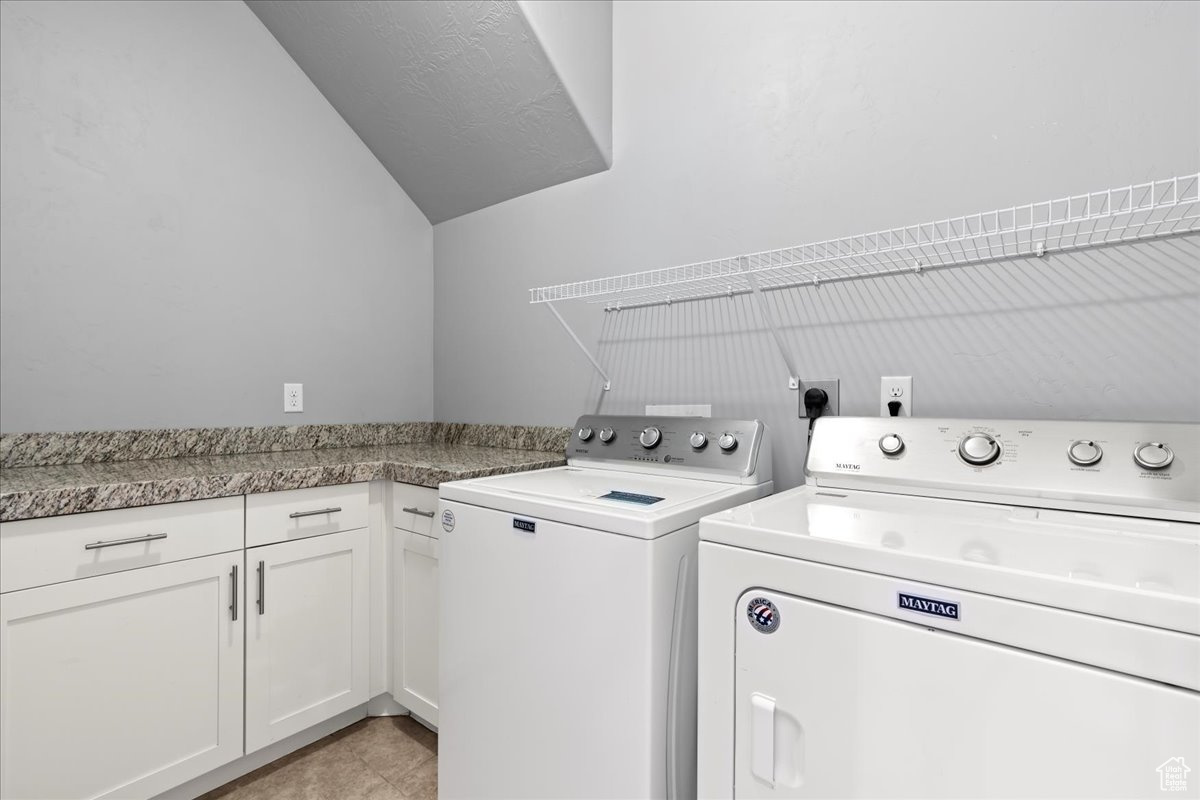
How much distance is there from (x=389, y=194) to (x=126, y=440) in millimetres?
1431

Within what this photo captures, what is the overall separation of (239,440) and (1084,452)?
2.45 meters

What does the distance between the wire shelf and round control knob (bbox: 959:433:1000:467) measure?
1.30ft

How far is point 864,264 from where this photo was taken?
1436mm

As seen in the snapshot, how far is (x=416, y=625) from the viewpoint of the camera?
1734 mm

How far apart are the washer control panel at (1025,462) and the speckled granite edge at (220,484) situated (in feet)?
3.19

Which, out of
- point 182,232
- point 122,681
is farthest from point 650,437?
point 182,232

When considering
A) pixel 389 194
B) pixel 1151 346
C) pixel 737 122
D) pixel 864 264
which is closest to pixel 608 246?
pixel 737 122

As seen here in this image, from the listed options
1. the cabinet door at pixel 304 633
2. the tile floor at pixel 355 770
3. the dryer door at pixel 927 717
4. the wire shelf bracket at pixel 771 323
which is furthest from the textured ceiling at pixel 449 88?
the tile floor at pixel 355 770

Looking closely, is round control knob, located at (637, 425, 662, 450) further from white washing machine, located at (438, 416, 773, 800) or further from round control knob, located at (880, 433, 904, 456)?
round control knob, located at (880, 433, 904, 456)

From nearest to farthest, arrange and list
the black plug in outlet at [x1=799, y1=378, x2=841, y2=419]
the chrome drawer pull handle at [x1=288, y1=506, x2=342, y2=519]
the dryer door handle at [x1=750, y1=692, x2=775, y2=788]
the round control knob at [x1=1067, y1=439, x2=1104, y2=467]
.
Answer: the dryer door handle at [x1=750, y1=692, x2=775, y2=788]
the round control knob at [x1=1067, y1=439, x2=1104, y2=467]
the black plug in outlet at [x1=799, y1=378, x2=841, y2=419]
the chrome drawer pull handle at [x1=288, y1=506, x2=342, y2=519]

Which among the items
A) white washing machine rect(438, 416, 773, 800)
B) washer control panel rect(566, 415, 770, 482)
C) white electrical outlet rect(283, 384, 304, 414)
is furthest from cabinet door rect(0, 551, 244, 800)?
washer control panel rect(566, 415, 770, 482)

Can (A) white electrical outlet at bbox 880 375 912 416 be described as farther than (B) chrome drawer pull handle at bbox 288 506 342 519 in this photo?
No

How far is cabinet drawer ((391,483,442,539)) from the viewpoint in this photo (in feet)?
5.40

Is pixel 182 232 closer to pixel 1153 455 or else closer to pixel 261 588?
pixel 261 588
